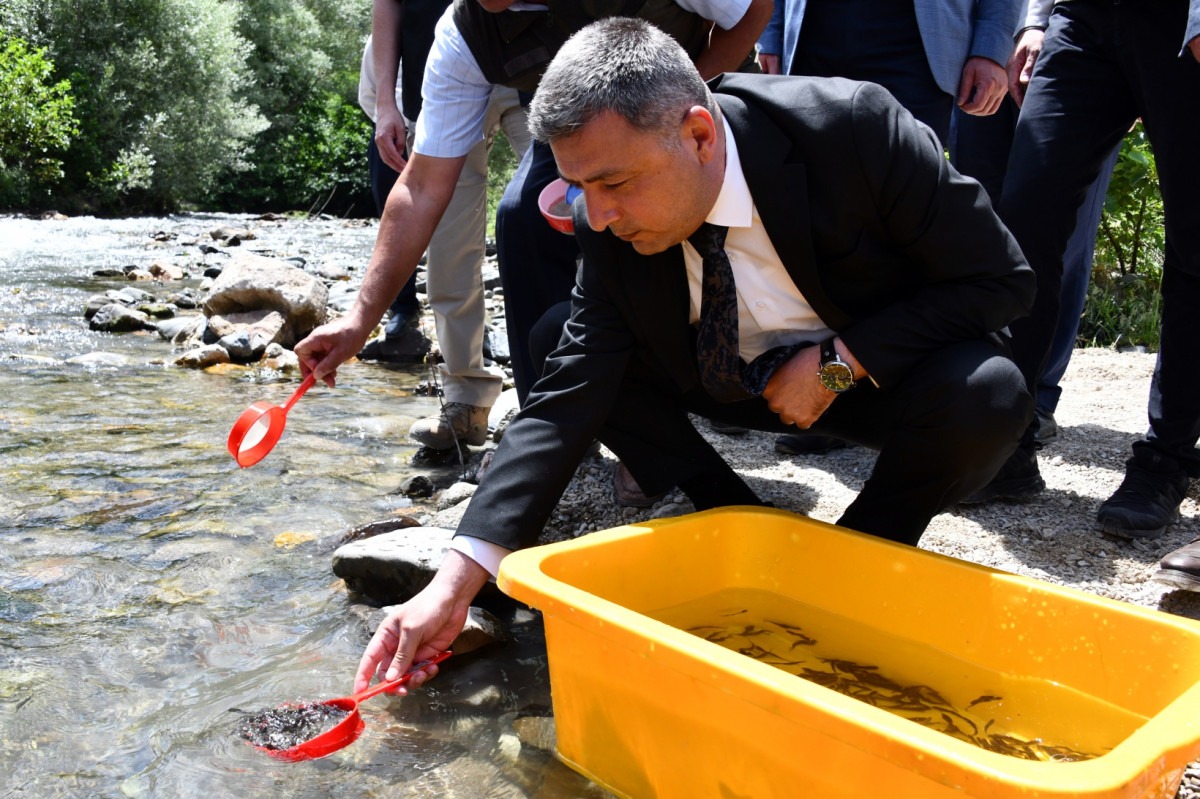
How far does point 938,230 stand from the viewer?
1864 mm

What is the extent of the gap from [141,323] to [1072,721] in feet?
20.5

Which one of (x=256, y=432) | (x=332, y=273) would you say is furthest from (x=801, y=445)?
(x=332, y=273)

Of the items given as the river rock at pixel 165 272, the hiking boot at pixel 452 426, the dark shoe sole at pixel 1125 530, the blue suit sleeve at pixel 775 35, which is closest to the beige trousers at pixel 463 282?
the hiking boot at pixel 452 426

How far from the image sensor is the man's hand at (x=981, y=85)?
2.79 m

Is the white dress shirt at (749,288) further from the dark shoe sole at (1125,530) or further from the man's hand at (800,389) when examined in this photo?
the dark shoe sole at (1125,530)

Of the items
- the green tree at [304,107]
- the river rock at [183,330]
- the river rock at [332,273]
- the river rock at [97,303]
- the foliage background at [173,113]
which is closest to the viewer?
the river rock at [183,330]

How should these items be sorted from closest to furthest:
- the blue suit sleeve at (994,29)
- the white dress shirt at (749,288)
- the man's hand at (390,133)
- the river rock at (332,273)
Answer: the white dress shirt at (749,288) → the blue suit sleeve at (994,29) → the man's hand at (390,133) → the river rock at (332,273)

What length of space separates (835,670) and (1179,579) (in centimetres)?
79

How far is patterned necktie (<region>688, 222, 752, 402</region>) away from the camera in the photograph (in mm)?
1942

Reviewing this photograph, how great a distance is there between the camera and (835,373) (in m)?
1.92

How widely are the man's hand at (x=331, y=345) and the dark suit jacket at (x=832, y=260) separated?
1.59ft

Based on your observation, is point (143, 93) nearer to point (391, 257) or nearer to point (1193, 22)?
point (391, 257)

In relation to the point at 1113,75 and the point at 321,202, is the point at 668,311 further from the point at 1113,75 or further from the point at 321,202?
the point at 321,202

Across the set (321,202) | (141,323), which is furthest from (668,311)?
(321,202)
